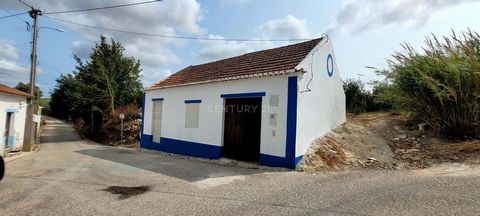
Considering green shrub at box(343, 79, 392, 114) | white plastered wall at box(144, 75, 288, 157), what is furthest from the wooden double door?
green shrub at box(343, 79, 392, 114)

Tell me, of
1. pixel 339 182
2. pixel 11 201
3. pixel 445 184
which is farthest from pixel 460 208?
pixel 11 201

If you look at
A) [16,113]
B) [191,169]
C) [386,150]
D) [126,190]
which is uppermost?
[16,113]

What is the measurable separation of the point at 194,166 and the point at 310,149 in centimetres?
386

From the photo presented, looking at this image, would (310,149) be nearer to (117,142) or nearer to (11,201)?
(11,201)

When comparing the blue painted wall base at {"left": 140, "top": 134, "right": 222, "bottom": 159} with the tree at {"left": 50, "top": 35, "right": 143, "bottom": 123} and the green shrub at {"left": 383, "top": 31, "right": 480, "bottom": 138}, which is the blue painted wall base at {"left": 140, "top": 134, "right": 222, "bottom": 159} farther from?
the tree at {"left": 50, "top": 35, "right": 143, "bottom": 123}

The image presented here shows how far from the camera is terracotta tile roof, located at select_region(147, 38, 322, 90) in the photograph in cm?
975

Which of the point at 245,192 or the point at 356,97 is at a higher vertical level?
the point at 356,97

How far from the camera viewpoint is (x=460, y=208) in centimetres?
471

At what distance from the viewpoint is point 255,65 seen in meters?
11.3

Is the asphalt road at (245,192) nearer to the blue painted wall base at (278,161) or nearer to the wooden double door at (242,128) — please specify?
the blue painted wall base at (278,161)

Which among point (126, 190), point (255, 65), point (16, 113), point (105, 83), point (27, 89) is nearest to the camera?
point (126, 190)

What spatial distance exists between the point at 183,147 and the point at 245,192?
683cm

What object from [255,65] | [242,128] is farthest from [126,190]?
[255,65]

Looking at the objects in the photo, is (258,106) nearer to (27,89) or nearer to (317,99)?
(317,99)
